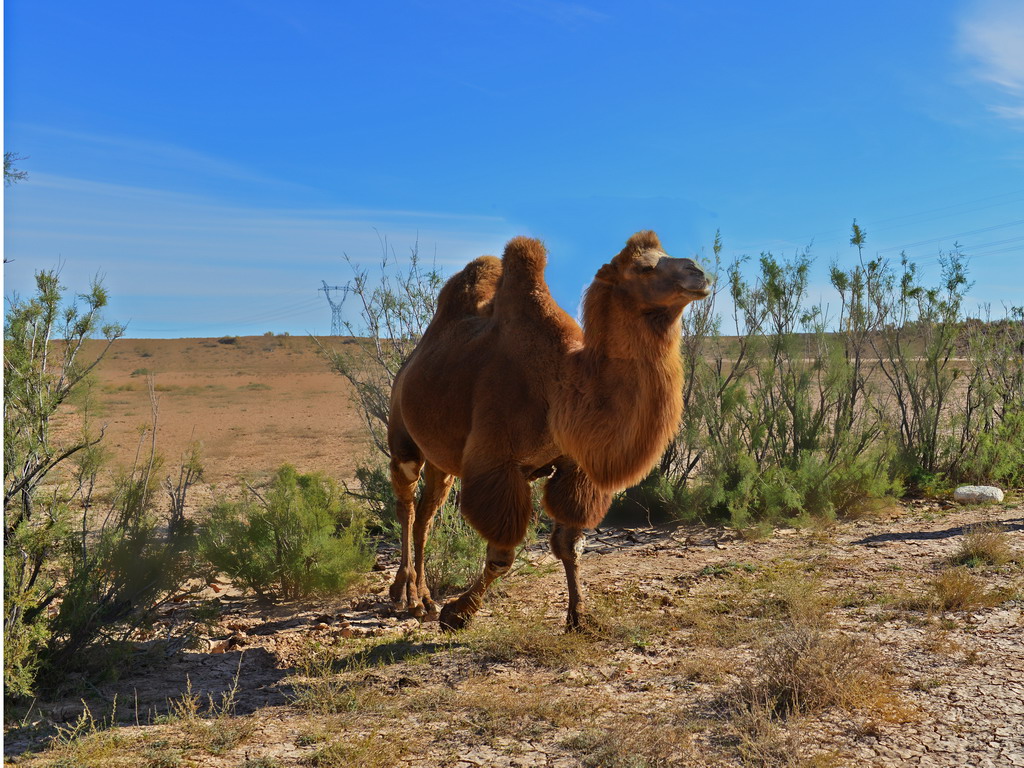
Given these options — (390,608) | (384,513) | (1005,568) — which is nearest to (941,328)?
(1005,568)

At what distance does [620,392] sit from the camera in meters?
4.79

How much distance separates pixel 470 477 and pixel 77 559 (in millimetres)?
2681

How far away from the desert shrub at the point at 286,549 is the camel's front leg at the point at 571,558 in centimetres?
203

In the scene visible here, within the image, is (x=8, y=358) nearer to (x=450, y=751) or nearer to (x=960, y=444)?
(x=450, y=751)

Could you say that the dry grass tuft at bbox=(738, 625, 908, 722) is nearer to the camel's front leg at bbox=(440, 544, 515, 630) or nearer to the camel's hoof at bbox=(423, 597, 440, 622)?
the camel's front leg at bbox=(440, 544, 515, 630)

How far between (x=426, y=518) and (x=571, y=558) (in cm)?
152

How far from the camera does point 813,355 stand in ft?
39.7

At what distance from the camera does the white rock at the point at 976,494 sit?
411 inches

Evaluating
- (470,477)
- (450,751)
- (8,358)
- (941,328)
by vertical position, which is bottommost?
(450,751)

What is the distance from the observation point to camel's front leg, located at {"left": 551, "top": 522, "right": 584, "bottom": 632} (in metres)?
5.60

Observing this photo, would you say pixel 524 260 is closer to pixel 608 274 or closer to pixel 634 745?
pixel 608 274

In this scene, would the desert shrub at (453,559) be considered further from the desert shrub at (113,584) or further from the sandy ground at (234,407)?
the sandy ground at (234,407)

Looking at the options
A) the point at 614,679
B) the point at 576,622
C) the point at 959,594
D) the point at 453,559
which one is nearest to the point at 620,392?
the point at 614,679

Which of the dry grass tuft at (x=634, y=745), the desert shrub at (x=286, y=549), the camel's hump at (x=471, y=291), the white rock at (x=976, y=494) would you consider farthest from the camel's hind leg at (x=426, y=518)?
the white rock at (x=976, y=494)
